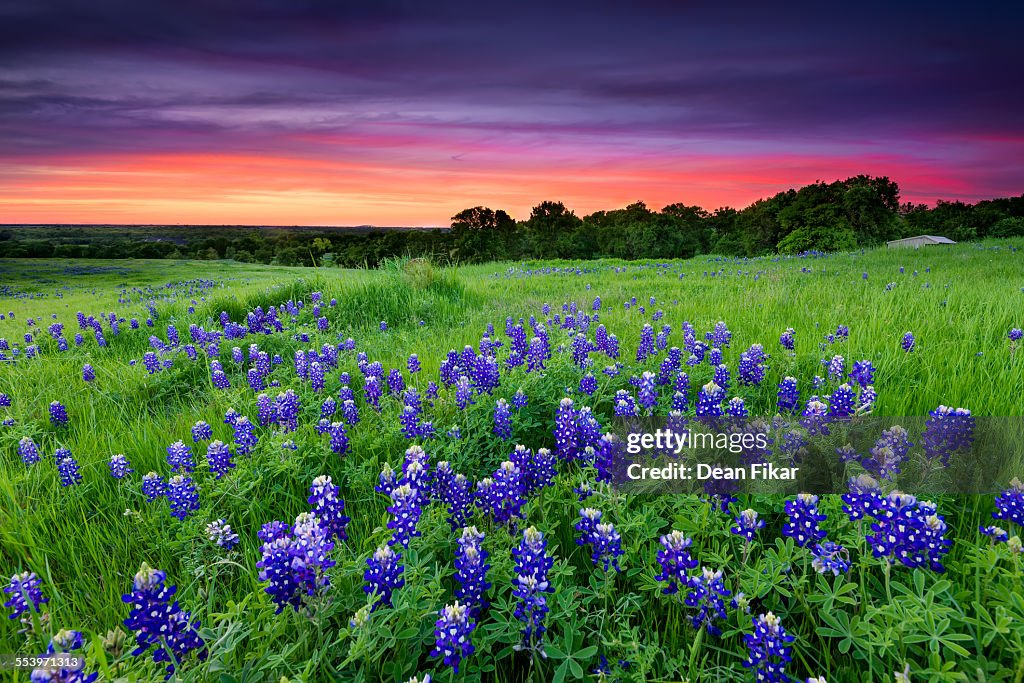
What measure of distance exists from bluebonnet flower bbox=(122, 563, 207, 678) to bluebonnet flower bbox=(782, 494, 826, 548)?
2.23 metres

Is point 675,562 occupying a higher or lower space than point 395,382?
lower

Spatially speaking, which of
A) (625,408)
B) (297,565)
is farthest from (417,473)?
(625,408)

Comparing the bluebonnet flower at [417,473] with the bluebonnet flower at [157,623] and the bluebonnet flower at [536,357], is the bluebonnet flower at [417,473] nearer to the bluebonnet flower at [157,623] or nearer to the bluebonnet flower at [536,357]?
the bluebonnet flower at [157,623]

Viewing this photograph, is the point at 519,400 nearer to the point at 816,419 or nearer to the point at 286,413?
the point at 286,413

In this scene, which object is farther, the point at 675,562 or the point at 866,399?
the point at 866,399

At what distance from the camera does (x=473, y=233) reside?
83.2 m

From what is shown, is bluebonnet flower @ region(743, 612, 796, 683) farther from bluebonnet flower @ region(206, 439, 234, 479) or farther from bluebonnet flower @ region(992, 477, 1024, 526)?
bluebonnet flower @ region(206, 439, 234, 479)

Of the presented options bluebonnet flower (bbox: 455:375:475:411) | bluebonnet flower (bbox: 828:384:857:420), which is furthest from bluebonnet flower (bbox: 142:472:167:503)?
bluebonnet flower (bbox: 828:384:857:420)

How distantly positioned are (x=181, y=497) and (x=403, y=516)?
1.43 m

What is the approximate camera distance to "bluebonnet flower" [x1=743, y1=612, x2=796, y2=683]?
66.2 inches

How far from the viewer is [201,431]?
3631 millimetres

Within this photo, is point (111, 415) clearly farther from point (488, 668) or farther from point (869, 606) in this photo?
point (869, 606)

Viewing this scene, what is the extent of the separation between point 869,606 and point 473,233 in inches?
3307

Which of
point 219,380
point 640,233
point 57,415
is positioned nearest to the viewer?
point 57,415
